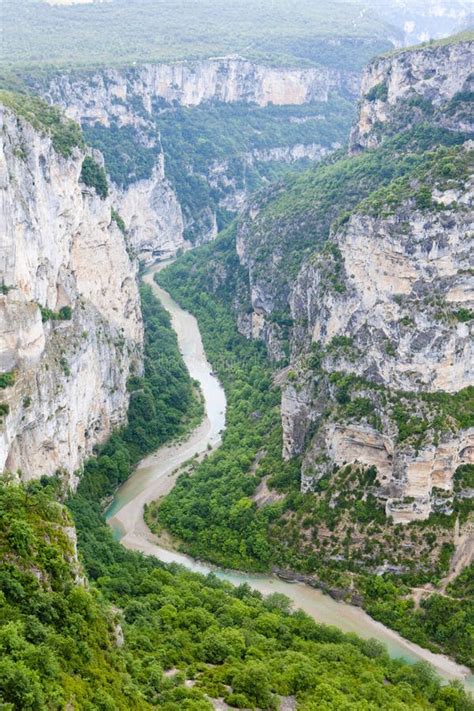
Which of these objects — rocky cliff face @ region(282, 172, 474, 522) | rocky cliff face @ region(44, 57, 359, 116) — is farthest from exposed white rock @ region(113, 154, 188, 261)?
rocky cliff face @ region(282, 172, 474, 522)

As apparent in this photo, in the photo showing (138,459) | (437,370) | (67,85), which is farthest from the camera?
(67,85)

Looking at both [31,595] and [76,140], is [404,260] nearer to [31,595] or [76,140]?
[76,140]

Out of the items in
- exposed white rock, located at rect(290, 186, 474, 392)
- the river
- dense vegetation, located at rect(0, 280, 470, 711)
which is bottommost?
the river

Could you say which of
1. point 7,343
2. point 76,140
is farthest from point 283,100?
point 7,343

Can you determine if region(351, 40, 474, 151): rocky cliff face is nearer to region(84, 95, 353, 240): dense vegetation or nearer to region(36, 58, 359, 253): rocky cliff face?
region(84, 95, 353, 240): dense vegetation

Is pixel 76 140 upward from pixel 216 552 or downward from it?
upward

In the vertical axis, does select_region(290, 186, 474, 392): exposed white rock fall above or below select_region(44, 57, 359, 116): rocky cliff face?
below

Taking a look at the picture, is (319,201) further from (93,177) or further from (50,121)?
(50,121)
